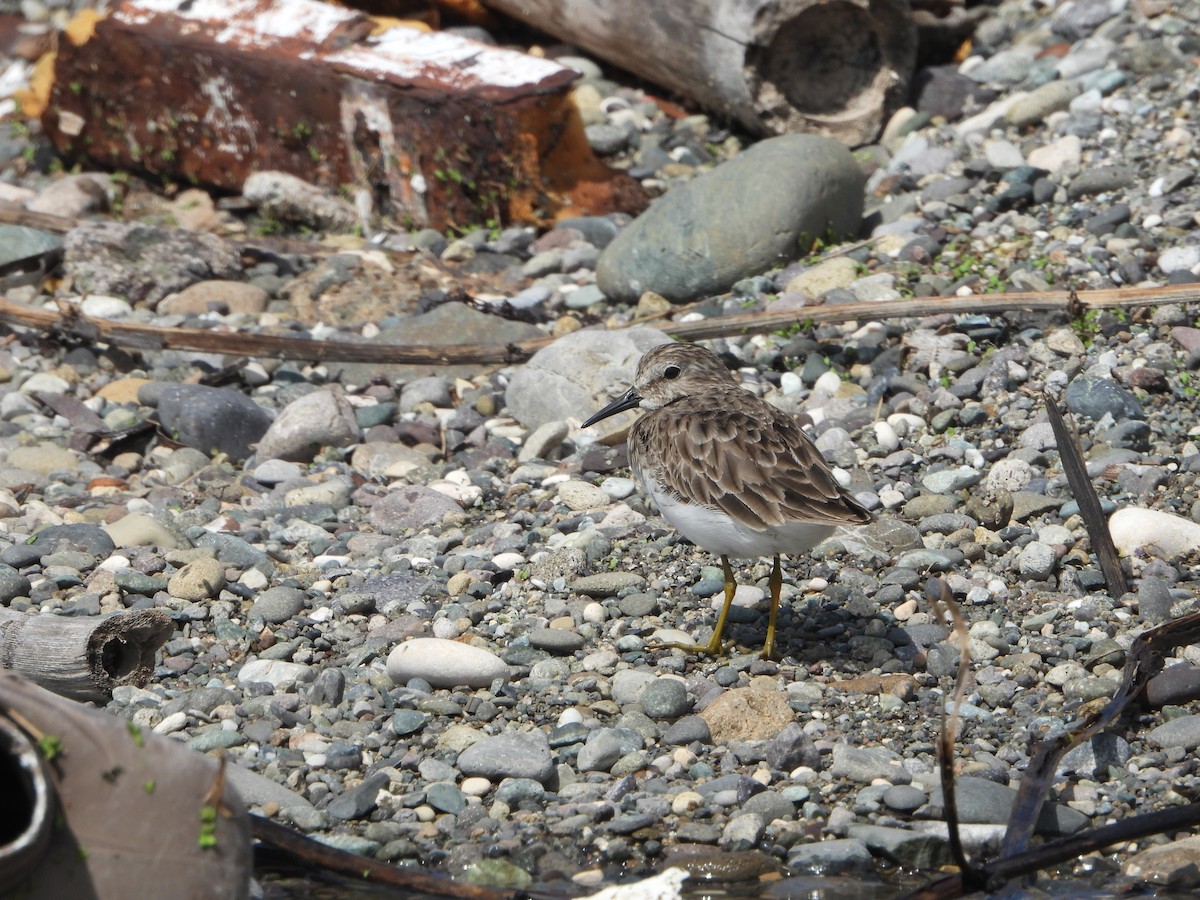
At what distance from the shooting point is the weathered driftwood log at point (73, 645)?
4.89 meters

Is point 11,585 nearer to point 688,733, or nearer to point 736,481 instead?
point 688,733

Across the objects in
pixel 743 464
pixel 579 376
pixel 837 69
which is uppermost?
pixel 837 69

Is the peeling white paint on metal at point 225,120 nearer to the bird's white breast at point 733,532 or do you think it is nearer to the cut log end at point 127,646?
the cut log end at point 127,646

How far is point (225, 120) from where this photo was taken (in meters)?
9.82

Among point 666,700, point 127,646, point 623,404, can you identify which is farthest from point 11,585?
point 666,700

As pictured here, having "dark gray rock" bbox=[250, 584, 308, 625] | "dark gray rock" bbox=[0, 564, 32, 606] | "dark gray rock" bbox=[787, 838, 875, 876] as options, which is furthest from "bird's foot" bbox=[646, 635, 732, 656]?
"dark gray rock" bbox=[0, 564, 32, 606]

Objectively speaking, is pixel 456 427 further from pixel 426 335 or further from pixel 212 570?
pixel 212 570

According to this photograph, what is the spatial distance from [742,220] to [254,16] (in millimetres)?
3914

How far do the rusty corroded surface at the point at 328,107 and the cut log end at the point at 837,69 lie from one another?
3.88 feet

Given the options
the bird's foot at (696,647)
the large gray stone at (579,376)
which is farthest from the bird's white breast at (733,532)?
the large gray stone at (579,376)

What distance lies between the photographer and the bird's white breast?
5.12 metres

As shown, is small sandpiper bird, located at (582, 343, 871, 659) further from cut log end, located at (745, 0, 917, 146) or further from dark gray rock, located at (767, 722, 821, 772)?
cut log end, located at (745, 0, 917, 146)

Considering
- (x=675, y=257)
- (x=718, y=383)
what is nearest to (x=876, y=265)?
(x=675, y=257)

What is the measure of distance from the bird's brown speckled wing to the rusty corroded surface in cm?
392
